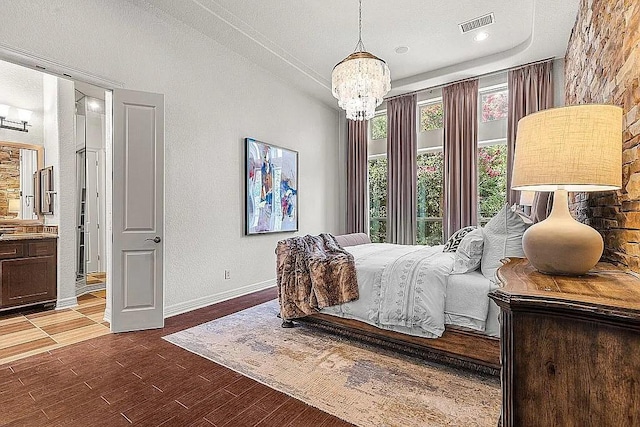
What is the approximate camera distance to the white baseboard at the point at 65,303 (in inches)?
158

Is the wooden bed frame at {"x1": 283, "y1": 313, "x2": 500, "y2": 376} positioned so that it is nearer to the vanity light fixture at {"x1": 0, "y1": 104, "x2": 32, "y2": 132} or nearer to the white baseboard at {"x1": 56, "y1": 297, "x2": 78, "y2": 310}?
the white baseboard at {"x1": 56, "y1": 297, "x2": 78, "y2": 310}

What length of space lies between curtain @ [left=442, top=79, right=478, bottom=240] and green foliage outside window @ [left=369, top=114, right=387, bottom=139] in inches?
48.6

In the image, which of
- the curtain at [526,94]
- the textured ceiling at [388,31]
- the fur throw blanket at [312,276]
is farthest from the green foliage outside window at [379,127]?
the fur throw blanket at [312,276]

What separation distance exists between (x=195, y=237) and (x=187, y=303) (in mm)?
773

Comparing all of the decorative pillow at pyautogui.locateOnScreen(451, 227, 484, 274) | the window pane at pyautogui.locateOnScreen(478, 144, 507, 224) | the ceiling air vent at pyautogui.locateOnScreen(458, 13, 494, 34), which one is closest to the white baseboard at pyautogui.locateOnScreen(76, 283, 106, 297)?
the decorative pillow at pyautogui.locateOnScreen(451, 227, 484, 274)

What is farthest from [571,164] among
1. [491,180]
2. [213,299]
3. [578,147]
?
[491,180]

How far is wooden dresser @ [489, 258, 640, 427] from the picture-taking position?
2.97 ft

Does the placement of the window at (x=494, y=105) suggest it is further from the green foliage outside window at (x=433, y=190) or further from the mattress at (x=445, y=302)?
the mattress at (x=445, y=302)

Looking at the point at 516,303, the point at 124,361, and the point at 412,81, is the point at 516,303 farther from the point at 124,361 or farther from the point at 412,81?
the point at 412,81

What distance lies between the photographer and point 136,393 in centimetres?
213

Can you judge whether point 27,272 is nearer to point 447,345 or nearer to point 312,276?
point 312,276

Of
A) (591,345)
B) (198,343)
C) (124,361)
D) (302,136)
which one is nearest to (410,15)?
(302,136)

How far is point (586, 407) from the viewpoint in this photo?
950mm

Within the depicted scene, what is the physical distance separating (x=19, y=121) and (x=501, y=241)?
5.93 meters
